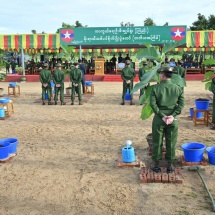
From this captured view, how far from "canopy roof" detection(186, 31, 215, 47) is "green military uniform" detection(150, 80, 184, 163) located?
15.9 m

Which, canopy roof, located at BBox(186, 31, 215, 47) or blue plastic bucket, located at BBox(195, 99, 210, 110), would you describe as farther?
canopy roof, located at BBox(186, 31, 215, 47)

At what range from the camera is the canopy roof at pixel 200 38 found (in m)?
19.7

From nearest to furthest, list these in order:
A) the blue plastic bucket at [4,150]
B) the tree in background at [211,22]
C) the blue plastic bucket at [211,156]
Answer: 1. the blue plastic bucket at [211,156]
2. the blue plastic bucket at [4,150]
3. the tree in background at [211,22]

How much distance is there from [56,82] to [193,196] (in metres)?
8.26

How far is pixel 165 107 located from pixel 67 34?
16.6 metres

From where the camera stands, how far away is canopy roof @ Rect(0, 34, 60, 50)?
2114 cm

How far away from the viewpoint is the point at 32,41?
21.3 m

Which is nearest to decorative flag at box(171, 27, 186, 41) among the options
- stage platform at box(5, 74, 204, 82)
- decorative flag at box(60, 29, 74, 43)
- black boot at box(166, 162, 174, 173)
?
stage platform at box(5, 74, 204, 82)

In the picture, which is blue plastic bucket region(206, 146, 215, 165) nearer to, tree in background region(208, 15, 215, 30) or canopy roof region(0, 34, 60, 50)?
canopy roof region(0, 34, 60, 50)

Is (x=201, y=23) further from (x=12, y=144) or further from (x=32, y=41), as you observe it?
(x=12, y=144)

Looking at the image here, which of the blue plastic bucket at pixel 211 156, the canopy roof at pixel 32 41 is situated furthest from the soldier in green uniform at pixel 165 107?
the canopy roof at pixel 32 41

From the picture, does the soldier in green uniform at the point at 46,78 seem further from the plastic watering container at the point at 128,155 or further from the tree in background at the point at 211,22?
the tree in background at the point at 211,22

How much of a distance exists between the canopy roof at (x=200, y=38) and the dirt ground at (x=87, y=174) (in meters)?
11.3

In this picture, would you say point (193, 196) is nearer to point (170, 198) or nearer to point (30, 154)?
point (170, 198)
